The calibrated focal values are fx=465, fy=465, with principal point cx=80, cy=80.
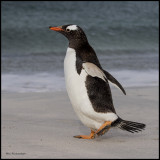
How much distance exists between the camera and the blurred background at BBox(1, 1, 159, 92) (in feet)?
28.6

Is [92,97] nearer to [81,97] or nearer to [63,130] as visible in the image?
[81,97]

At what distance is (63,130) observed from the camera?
16.2ft

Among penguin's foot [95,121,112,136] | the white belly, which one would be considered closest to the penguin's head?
the white belly

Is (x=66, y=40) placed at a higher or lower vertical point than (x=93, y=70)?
lower

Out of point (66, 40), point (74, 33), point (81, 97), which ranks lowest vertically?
point (66, 40)

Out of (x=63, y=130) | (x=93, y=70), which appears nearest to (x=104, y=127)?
(x=93, y=70)

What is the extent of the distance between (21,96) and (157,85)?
243 cm

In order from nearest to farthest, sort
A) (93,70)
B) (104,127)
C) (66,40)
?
(93,70) → (104,127) → (66,40)

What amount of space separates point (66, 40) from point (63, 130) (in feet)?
35.2

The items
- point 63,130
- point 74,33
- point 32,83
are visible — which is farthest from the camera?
point 32,83

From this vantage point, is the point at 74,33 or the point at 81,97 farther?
the point at 74,33

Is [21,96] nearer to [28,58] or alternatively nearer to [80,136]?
[80,136]

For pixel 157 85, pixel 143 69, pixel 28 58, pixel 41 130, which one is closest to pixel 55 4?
pixel 28 58

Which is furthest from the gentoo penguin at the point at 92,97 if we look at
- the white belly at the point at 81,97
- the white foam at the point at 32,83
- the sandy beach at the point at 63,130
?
the white foam at the point at 32,83
